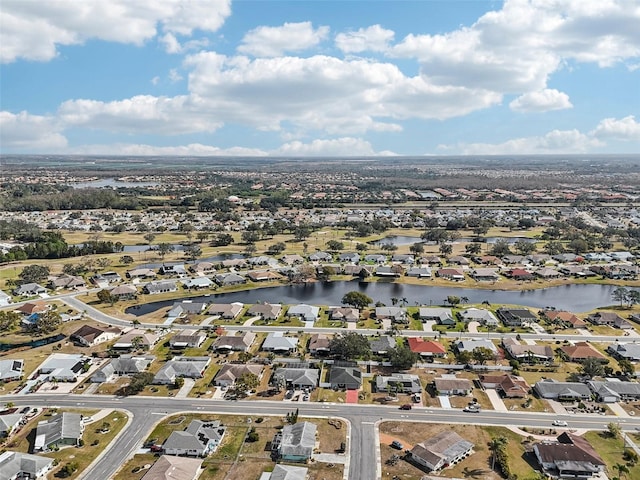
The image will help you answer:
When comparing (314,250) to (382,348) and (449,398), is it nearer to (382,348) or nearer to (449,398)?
(382,348)

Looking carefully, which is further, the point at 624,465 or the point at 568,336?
the point at 568,336

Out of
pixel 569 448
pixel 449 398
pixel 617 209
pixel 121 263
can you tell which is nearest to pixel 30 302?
pixel 121 263

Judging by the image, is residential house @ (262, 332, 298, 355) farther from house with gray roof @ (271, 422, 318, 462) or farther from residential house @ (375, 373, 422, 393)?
house with gray roof @ (271, 422, 318, 462)

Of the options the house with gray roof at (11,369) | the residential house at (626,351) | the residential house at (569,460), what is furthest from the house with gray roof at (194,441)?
the residential house at (626,351)

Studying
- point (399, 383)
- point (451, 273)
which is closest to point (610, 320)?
point (451, 273)

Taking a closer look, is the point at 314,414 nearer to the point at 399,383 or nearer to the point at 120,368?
the point at 399,383

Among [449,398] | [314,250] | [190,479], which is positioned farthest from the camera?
[314,250]
